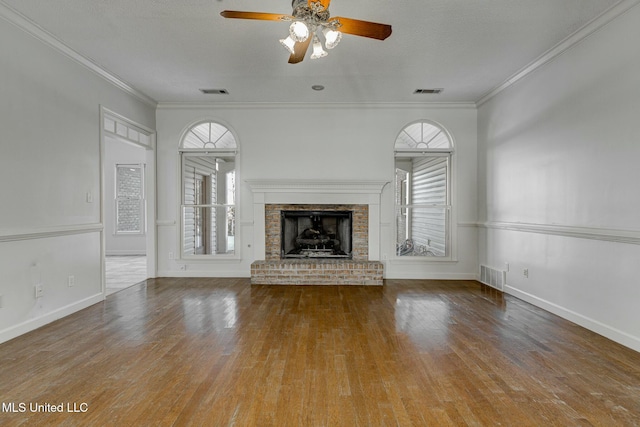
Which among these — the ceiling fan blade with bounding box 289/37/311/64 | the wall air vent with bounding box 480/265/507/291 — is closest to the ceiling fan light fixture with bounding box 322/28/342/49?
the ceiling fan blade with bounding box 289/37/311/64

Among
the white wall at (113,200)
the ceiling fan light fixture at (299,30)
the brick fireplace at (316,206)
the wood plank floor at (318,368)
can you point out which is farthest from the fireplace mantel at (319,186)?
the white wall at (113,200)

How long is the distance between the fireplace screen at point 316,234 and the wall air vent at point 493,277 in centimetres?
218

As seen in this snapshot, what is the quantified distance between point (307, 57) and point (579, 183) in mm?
3169

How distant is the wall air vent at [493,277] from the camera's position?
15.3 feet

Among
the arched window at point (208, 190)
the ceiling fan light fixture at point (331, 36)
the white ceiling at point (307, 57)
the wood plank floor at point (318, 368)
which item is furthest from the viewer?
the arched window at point (208, 190)

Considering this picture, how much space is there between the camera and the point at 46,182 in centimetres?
335

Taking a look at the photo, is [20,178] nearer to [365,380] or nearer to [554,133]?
[365,380]

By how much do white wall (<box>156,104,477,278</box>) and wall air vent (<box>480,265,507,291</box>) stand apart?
33 cm

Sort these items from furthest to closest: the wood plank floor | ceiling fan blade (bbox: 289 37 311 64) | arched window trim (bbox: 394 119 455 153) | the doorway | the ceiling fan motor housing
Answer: the doorway → arched window trim (bbox: 394 119 455 153) → ceiling fan blade (bbox: 289 37 311 64) → the ceiling fan motor housing → the wood plank floor

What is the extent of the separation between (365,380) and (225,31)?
11.0 feet

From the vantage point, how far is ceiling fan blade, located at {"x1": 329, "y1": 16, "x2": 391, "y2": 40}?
7.57 ft

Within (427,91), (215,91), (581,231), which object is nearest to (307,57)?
(215,91)

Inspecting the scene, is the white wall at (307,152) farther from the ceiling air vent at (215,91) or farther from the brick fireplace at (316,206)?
the ceiling air vent at (215,91)

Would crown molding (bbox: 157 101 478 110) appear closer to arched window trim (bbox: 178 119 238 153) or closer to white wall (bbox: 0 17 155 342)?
arched window trim (bbox: 178 119 238 153)
